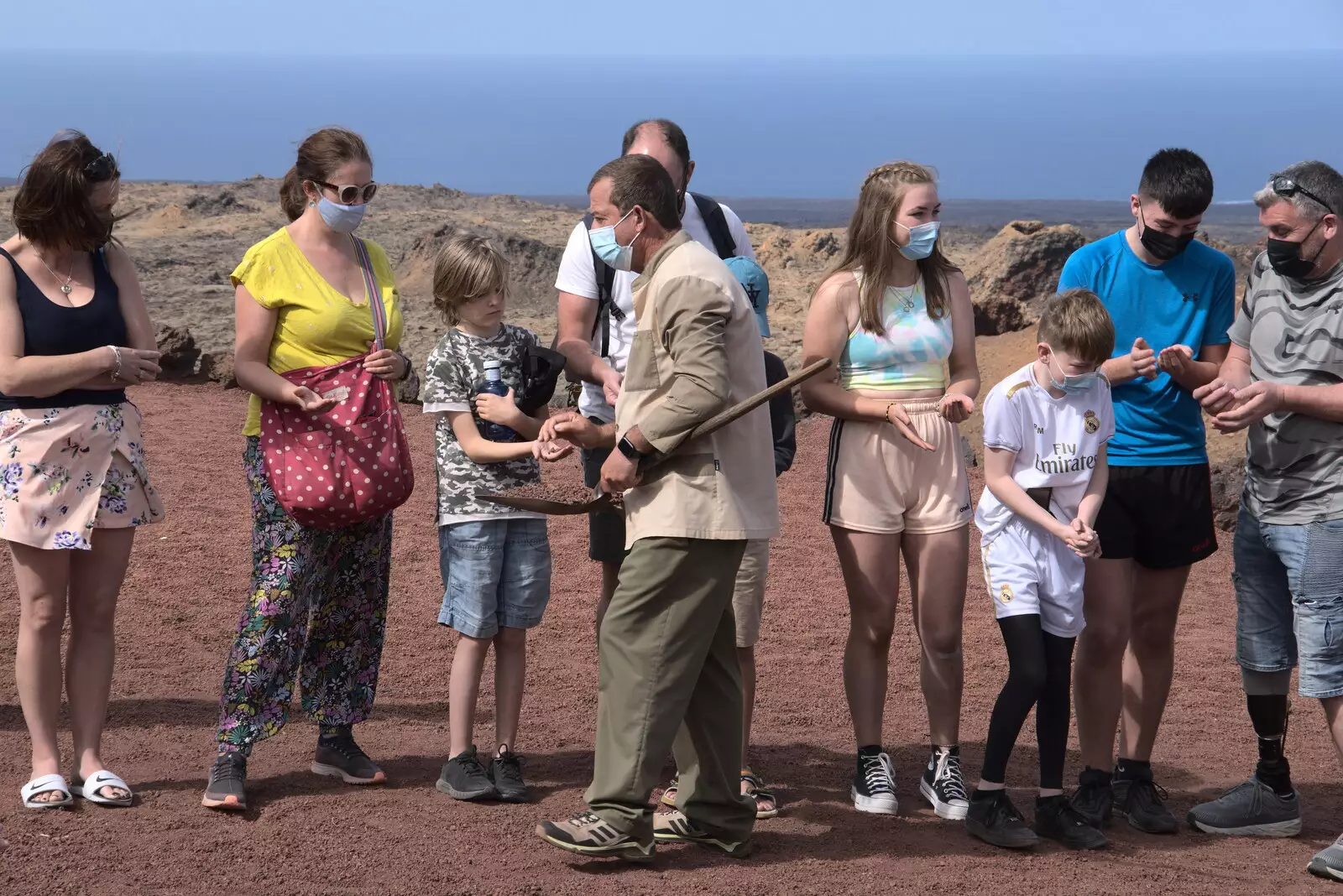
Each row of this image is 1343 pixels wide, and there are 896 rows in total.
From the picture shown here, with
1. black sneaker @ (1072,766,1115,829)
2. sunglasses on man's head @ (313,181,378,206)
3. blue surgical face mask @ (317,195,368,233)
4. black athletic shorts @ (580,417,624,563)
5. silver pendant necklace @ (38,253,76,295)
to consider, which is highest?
sunglasses on man's head @ (313,181,378,206)

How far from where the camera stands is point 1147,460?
4.81 metres

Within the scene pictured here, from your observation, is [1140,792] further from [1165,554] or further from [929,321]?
[929,321]

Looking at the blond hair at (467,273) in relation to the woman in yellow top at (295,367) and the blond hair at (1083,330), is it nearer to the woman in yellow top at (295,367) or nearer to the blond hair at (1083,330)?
the woman in yellow top at (295,367)

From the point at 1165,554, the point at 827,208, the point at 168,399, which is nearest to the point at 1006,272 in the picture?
the point at 168,399

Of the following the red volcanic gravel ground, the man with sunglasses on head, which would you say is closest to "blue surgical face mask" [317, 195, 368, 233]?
the red volcanic gravel ground

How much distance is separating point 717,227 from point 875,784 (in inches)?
75.8

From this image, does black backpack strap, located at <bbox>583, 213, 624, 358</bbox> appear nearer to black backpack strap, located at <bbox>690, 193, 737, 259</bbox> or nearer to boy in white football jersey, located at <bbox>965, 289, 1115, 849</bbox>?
black backpack strap, located at <bbox>690, 193, 737, 259</bbox>

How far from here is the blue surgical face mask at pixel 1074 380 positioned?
4586 mm

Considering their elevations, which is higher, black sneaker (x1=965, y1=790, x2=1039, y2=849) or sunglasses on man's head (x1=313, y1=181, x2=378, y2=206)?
sunglasses on man's head (x1=313, y1=181, x2=378, y2=206)

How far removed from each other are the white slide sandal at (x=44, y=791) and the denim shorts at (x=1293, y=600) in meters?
3.74

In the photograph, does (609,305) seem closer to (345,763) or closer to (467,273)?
(467,273)

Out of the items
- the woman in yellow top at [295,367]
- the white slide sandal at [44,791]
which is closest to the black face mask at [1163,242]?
the woman in yellow top at [295,367]

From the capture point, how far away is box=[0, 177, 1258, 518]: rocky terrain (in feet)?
42.1

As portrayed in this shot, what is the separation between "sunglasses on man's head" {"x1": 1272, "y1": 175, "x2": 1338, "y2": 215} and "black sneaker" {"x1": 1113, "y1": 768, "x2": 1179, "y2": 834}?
1.93 meters
